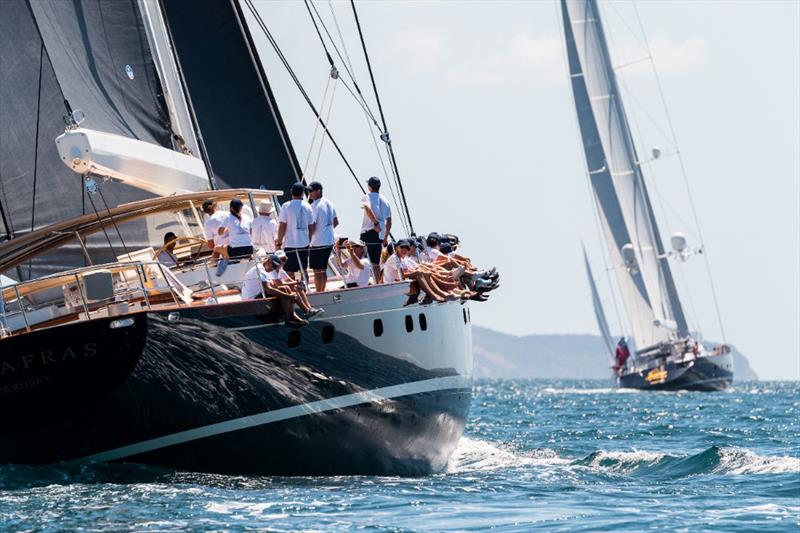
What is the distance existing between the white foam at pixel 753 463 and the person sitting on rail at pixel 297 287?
5526 millimetres

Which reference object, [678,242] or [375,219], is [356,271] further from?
[678,242]

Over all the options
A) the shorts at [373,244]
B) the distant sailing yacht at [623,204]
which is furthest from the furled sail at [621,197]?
the shorts at [373,244]

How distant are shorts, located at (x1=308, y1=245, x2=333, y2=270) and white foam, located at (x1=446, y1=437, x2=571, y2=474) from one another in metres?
3.78

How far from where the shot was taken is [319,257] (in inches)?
580

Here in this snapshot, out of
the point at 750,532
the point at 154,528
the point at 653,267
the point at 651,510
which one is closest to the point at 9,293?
the point at 154,528

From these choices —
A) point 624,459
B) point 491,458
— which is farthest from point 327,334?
point 491,458

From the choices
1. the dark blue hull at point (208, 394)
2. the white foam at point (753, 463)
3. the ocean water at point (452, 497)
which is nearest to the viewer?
the ocean water at point (452, 497)

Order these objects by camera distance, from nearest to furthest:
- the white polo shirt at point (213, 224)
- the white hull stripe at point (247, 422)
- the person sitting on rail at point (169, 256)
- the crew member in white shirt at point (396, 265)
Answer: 1. the white hull stripe at point (247, 422)
2. the white polo shirt at point (213, 224)
3. the person sitting on rail at point (169, 256)
4. the crew member in white shirt at point (396, 265)

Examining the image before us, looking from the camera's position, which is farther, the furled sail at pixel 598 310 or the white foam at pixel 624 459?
the furled sail at pixel 598 310

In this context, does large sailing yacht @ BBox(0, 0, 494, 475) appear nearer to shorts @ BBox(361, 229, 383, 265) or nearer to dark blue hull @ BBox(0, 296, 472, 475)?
dark blue hull @ BBox(0, 296, 472, 475)

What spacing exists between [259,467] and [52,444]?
1.95 meters

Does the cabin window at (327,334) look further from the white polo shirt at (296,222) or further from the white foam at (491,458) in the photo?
the white foam at (491,458)

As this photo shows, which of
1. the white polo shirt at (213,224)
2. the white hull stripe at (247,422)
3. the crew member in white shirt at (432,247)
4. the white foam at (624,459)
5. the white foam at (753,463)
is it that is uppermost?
the white polo shirt at (213,224)

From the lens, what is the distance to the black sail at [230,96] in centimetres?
2097
